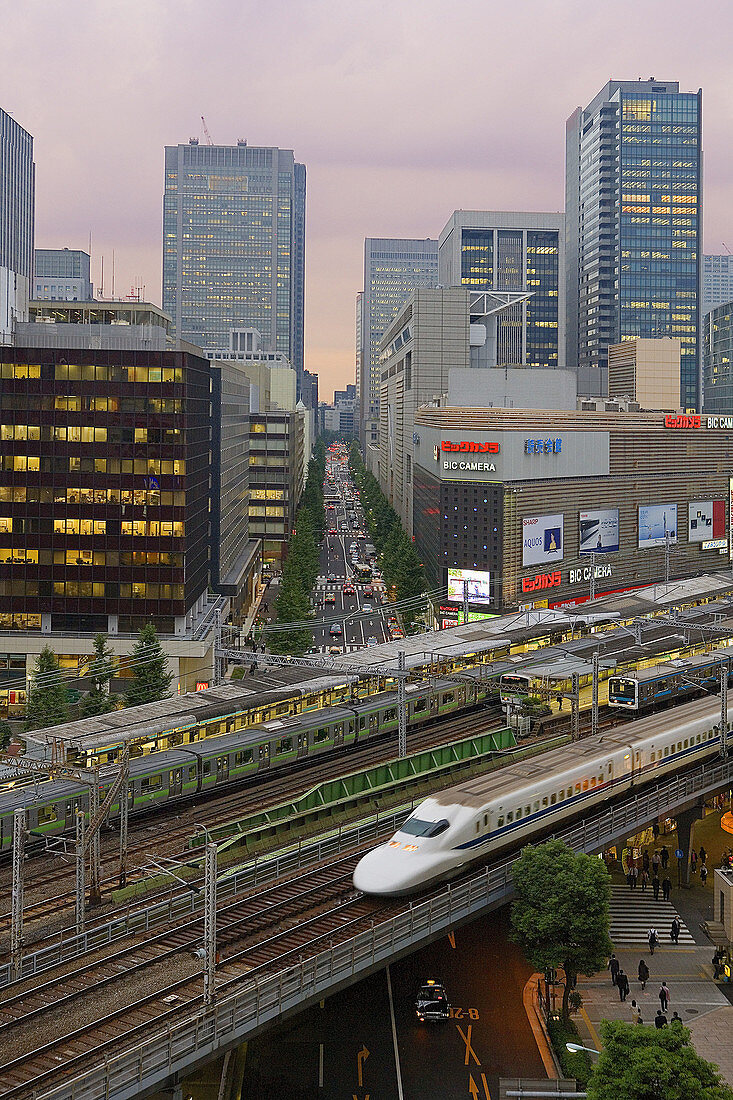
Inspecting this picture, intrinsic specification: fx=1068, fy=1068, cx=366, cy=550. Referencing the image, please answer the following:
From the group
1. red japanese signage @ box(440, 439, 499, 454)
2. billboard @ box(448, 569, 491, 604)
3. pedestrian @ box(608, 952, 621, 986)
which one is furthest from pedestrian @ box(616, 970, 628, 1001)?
red japanese signage @ box(440, 439, 499, 454)

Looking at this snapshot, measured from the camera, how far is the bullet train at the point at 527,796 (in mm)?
40562

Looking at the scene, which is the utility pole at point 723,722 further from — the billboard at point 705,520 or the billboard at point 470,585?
the billboard at point 705,520

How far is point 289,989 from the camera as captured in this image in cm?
3250

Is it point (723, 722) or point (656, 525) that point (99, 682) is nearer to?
point (723, 722)

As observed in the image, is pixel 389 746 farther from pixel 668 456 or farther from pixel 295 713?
pixel 668 456

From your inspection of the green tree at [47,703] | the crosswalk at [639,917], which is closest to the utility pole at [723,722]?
the crosswalk at [639,917]

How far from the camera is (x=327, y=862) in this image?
44.2 meters

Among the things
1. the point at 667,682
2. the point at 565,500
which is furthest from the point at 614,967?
the point at 565,500

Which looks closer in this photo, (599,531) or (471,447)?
(471,447)

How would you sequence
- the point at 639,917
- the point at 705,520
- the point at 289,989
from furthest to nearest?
the point at 705,520 → the point at 639,917 → the point at 289,989

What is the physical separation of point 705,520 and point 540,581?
43.8 m

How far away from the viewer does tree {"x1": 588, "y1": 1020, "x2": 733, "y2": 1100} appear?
27344 millimetres

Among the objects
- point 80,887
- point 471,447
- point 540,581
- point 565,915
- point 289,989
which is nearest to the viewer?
point 289,989

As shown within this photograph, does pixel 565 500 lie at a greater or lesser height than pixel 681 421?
lesser
